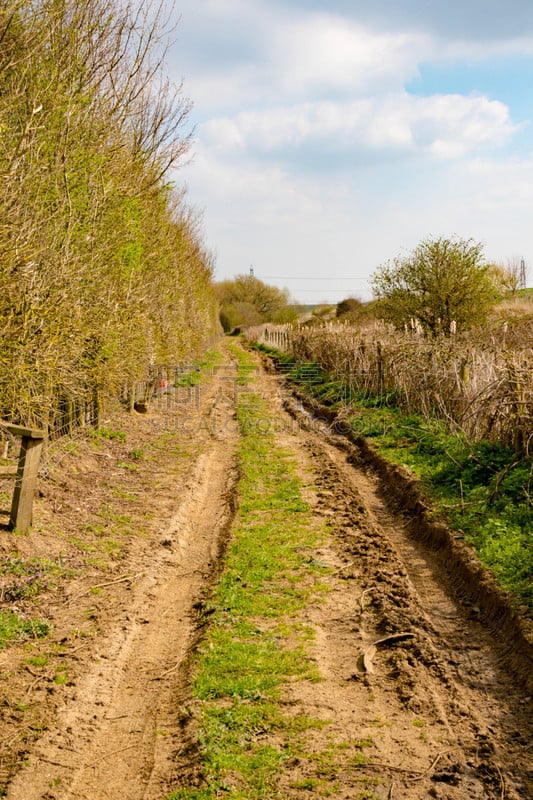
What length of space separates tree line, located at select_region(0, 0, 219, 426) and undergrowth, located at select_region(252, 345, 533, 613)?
4.90 meters

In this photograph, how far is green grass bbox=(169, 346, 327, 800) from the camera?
3900 millimetres

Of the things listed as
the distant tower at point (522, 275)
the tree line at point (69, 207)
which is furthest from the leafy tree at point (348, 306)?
the tree line at point (69, 207)

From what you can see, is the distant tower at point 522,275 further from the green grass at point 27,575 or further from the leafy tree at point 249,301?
the green grass at point 27,575

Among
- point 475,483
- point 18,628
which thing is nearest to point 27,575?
point 18,628

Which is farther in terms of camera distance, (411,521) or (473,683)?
(411,521)

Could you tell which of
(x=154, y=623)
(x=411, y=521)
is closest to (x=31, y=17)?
(x=154, y=623)

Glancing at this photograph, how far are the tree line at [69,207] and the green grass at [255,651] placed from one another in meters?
2.83

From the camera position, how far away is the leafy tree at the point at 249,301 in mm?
85062

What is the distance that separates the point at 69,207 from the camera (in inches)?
356

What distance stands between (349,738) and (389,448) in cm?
859

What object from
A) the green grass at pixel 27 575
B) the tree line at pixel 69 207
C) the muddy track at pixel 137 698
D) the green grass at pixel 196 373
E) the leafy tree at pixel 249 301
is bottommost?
the muddy track at pixel 137 698

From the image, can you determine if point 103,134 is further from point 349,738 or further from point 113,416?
point 349,738

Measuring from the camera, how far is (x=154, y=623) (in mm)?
6031

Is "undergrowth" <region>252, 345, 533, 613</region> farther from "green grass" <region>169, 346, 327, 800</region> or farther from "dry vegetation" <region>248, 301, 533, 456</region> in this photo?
"green grass" <region>169, 346, 327, 800</region>
